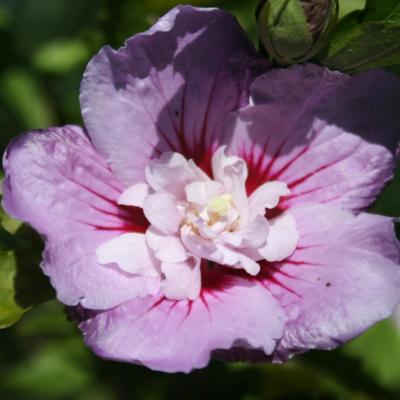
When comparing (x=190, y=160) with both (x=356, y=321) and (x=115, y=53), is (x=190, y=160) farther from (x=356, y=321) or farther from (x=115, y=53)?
(x=356, y=321)

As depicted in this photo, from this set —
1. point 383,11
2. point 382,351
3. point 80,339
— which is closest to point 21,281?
point 383,11

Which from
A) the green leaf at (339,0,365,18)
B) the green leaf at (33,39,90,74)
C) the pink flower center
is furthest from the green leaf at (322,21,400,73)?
the green leaf at (33,39,90,74)

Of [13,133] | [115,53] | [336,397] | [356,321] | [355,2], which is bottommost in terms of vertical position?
[336,397]

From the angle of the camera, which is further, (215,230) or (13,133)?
(13,133)

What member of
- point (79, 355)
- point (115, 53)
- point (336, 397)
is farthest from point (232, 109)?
point (79, 355)

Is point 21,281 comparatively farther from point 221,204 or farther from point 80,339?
point 80,339

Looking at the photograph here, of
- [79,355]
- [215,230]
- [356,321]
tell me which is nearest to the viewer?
[356,321]
